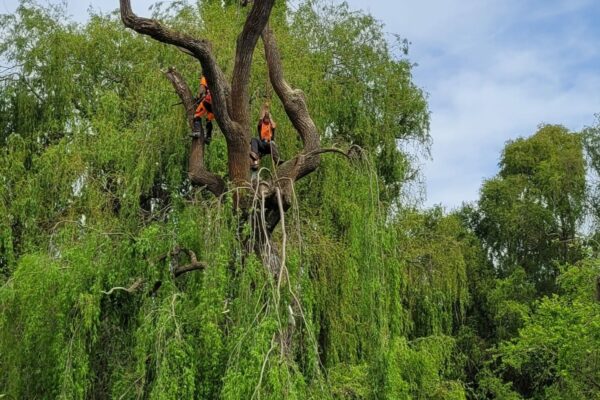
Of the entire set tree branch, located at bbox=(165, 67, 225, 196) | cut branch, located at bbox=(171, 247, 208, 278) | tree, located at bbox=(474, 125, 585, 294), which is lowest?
cut branch, located at bbox=(171, 247, 208, 278)

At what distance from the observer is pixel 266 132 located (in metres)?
6.23

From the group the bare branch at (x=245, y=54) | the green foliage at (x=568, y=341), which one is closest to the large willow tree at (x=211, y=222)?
the bare branch at (x=245, y=54)

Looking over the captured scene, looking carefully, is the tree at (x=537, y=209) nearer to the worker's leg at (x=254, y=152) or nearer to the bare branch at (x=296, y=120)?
the bare branch at (x=296, y=120)

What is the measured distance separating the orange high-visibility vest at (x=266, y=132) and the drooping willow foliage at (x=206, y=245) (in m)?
0.66

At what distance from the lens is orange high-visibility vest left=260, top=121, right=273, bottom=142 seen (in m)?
6.22

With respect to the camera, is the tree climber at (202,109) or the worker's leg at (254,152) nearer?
the worker's leg at (254,152)

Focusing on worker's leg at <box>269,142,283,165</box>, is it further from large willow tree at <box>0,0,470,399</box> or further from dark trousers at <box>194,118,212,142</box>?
dark trousers at <box>194,118,212,142</box>

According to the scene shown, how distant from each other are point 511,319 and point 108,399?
12086 mm

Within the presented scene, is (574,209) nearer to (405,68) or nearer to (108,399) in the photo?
(405,68)

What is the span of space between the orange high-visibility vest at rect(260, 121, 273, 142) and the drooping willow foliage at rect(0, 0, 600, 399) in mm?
664

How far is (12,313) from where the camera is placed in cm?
525

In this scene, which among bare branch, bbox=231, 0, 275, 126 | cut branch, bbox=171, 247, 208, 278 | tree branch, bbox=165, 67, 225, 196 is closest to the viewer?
cut branch, bbox=171, 247, 208, 278

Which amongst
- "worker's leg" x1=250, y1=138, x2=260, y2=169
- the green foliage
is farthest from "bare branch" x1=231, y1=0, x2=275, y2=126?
the green foliage

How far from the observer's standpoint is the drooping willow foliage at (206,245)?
4.65 metres
